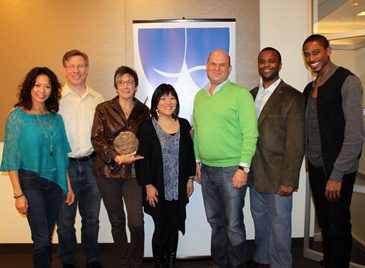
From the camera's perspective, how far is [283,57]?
3.06 m

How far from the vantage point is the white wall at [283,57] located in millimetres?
3027

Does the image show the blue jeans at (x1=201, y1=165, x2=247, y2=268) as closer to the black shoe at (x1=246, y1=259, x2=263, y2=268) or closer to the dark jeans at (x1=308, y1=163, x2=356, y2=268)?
the black shoe at (x1=246, y1=259, x2=263, y2=268)

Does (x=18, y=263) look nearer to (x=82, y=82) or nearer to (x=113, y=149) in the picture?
(x=113, y=149)

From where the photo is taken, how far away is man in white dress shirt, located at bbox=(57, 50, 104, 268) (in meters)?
2.48

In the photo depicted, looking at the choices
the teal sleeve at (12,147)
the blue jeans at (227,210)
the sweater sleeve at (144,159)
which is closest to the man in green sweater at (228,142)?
the blue jeans at (227,210)

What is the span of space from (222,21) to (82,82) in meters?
1.66

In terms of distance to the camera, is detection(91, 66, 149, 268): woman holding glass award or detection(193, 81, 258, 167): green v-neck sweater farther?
detection(91, 66, 149, 268): woman holding glass award

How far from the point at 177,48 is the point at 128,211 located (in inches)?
71.7

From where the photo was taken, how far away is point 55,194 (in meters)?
2.18

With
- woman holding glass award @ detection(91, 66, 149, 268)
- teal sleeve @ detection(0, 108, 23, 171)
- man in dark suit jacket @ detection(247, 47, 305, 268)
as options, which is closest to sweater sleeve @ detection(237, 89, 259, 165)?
man in dark suit jacket @ detection(247, 47, 305, 268)

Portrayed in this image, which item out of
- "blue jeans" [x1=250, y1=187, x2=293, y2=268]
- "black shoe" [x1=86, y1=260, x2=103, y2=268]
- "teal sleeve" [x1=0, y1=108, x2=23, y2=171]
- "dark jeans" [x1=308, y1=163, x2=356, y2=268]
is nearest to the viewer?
"teal sleeve" [x1=0, y1=108, x2=23, y2=171]

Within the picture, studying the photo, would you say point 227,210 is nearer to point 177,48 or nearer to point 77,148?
point 77,148

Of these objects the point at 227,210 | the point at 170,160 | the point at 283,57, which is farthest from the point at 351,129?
the point at 170,160

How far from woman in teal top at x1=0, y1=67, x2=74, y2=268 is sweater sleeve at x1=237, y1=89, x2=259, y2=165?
1539 millimetres
